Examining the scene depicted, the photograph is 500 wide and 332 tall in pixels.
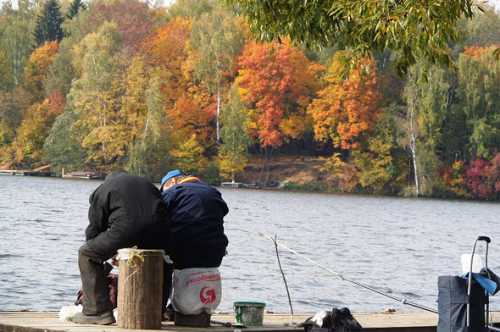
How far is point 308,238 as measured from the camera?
3675 cm

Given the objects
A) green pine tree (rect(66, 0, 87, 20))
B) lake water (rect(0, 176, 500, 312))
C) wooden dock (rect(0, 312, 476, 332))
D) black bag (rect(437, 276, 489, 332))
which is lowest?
lake water (rect(0, 176, 500, 312))

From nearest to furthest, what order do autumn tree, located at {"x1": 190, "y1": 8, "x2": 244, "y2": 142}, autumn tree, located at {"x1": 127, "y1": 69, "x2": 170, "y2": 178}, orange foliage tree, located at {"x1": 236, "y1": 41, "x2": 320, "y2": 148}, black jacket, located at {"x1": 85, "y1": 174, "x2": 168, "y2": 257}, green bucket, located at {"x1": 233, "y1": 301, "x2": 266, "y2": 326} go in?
1. black jacket, located at {"x1": 85, "y1": 174, "x2": 168, "y2": 257}
2. green bucket, located at {"x1": 233, "y1": 301, "x2": 266, "y2": 326}
3. autumn tree, located at {"x1": 127, "y1": 69, "x2": 170, "y2": 178}
4. autumn tree, located at {"x1": 190, "y1": 8, "x2": 244, "y2": 142}
5. orange foliage tree, located at {"x1": 236, "y1": 41, "x2": 320, "y2": 148}

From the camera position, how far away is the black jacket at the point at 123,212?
9.59 metres

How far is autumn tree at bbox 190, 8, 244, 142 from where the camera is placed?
74625mm

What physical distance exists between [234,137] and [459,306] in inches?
2496

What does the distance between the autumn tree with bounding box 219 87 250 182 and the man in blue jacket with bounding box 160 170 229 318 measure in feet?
206

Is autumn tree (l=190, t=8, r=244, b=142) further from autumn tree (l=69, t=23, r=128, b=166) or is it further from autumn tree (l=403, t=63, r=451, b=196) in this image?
autumn tree (l=403, t=63, r=451, b=196)

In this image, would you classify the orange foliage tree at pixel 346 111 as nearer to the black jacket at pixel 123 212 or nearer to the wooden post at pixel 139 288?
the black jacket at pixel 123 212

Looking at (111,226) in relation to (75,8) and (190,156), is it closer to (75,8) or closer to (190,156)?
(190,156)

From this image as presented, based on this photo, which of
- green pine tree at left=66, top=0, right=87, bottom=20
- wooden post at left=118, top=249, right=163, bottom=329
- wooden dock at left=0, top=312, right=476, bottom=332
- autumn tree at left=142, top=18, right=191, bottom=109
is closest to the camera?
wooden post at left=118, top=249, right=163, bottom=329

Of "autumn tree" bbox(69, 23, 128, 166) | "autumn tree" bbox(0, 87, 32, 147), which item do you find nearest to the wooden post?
"autumn tree" bbox(69, 23, 128, 166)

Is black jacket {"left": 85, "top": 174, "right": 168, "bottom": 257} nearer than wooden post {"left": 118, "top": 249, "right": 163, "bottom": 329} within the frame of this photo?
No

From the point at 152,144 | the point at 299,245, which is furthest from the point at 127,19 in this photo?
the point at 299,245

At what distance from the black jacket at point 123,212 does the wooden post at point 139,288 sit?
0.24m
